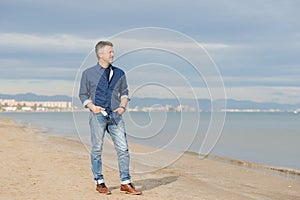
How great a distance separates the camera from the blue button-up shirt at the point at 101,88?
8328 mm

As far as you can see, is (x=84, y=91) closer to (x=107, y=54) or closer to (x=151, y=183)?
(x=107, y=54)

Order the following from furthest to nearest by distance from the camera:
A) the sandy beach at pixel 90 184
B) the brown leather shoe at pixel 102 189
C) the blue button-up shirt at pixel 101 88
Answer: the sandy beach at pixel 90 184 → the brown leather shoe at pixel 102 189 → the blue button-up shirt at pixel 101 88

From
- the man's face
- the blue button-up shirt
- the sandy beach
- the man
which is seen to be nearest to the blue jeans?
the man

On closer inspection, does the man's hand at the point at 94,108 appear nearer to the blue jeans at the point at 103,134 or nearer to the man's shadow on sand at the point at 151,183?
the blue jeans at the point at 103,134

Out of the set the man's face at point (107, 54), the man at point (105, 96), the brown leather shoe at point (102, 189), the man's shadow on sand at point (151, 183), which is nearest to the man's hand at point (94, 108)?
the man at point (105, 96)

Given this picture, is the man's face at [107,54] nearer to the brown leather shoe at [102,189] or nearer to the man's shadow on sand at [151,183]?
the brown leather shoe at [102,189]

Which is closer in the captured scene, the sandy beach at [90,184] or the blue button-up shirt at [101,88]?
the blue button-up shirt at [101,88]

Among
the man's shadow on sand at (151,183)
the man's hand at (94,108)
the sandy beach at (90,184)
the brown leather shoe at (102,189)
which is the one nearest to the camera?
the man's hand at (94,108)

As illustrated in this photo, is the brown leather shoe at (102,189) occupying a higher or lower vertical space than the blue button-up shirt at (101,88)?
lower

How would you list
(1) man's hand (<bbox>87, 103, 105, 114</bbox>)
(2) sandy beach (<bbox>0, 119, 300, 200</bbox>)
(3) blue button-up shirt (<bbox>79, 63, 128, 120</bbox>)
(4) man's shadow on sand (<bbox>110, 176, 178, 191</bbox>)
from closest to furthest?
(1) man's hand (<bbox>87, 103, 105, 114</bbox>), (3) blue button-up shirt (<bbox>79, 63, 128, 120</bbox>), (2) sandy beach (<bbox>0, 119, 300, 200</bbox>), (4) man's shadow on sand (<bbox>110, 176, 178, 191</bbox>)

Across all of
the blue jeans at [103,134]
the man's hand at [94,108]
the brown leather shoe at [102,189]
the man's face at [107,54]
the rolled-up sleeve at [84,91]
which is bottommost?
the brown leather shoe at [102,189]

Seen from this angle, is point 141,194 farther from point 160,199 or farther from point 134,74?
point 134,74

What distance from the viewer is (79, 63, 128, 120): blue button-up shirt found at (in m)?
8.33

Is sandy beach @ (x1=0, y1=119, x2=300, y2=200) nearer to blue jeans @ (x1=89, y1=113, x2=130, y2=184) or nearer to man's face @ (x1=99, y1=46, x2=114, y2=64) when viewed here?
blue jeans @ (x1=89, y1=113, x2=130, y2=184)
